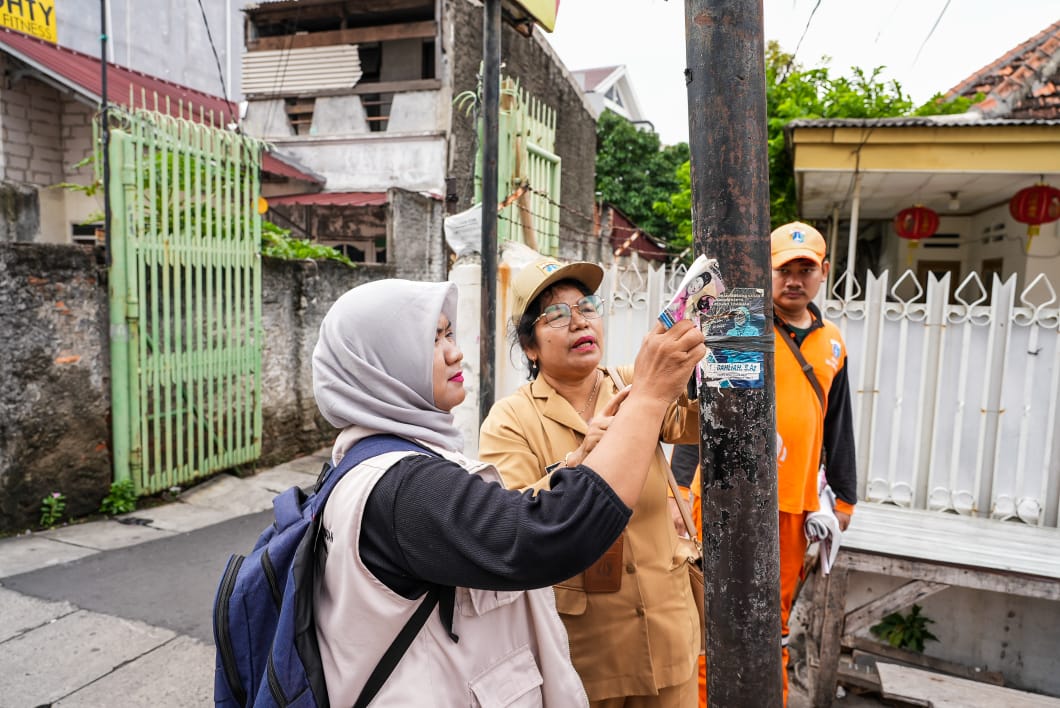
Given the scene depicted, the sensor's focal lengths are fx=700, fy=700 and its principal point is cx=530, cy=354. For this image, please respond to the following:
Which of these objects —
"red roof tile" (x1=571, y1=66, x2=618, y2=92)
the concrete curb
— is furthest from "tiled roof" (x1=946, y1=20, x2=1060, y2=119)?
"red roof tile" (x1=571, y1=66, x2=618, y2=92)

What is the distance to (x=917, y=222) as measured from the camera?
7570mm

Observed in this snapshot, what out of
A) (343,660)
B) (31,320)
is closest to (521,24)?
(31,320)

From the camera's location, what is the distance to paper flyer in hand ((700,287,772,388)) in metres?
1.34

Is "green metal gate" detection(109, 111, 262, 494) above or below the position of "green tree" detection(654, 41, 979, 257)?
below

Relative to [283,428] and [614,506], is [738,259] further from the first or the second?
[283,428]

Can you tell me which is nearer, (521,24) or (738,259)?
(738,259)

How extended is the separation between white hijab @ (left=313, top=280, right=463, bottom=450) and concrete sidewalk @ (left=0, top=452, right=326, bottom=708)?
2.52 metres

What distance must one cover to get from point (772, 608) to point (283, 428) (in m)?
6.52

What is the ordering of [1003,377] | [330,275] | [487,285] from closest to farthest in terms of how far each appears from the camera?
[1003,377] < [487,285] < [330,275]

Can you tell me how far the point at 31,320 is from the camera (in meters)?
4.77

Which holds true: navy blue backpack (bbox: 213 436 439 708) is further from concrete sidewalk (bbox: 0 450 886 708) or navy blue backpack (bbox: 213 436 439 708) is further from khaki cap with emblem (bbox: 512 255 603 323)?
concrete sidewalk (bbox: 0 450 886 708)

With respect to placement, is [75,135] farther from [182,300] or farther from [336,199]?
[182,300]

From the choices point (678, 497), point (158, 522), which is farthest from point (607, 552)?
point (158, 522)

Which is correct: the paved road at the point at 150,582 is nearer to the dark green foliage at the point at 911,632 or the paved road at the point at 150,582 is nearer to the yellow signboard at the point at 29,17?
the dark green foliage at the point at 911,632
